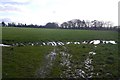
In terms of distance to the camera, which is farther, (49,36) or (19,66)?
(49,36)

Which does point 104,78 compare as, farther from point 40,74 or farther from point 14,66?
point 14,66

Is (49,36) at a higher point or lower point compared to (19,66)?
higher

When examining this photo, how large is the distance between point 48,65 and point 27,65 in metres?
2.22

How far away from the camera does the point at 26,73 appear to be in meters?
21.7

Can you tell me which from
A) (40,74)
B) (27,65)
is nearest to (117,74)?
(40,74)

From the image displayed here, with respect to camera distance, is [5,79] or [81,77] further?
[81,77]

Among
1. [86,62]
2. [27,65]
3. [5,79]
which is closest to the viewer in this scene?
[5,79]

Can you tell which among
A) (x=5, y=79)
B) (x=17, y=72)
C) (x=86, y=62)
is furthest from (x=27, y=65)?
(x=86, y=62)

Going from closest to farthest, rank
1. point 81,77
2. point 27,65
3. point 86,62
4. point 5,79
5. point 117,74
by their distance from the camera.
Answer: point 5,79 < point 81,77 < point 117,74 < point 27,65 < point 86,62

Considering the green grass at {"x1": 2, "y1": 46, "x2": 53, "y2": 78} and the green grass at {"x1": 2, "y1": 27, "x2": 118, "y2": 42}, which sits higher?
the green grass at {"x1": 2, "y1": 27, "x2": 118, "y2": 42}

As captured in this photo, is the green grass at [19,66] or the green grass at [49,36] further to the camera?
the green grass at [49,36]

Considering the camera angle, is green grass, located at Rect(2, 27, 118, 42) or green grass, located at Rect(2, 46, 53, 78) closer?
green grass, located at Rect(2, 46, 53, 78)

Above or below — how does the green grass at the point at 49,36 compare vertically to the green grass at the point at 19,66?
above

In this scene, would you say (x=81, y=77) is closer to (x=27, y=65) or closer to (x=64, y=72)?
(x=64, y=72)
